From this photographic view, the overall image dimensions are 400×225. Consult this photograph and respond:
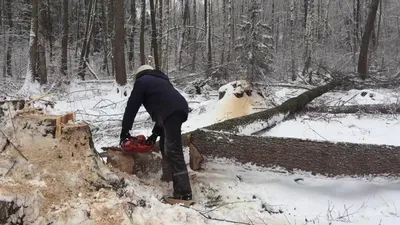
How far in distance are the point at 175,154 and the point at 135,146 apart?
466 mm

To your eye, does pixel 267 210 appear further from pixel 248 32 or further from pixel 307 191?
pixel 248 32

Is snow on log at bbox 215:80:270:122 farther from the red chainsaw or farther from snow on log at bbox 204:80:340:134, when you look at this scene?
the red chainsaw

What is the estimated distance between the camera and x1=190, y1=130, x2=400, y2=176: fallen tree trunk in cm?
447

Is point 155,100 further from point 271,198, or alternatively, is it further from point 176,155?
point 271,198

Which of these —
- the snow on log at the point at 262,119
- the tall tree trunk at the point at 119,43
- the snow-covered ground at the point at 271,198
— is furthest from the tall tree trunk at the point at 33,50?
the snow-covered ground at the point at 271,198

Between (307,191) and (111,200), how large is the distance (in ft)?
7.27

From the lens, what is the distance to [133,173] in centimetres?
468

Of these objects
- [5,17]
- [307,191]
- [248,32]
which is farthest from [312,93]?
[5,17]

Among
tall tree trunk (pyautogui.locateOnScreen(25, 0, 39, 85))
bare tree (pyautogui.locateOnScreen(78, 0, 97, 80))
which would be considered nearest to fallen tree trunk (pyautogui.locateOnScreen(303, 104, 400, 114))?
tall tree trunk (pyautogui.locateOnScreen(25, 0, 39, 85))

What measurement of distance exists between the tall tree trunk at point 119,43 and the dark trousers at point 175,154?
369 inches

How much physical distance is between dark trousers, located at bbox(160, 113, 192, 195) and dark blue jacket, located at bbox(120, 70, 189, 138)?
9 centimetres

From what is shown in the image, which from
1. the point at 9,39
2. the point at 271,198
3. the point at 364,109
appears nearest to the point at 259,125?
the point at 271,198

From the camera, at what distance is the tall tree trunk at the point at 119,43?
13367 millimetres

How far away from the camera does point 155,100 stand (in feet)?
14.3
